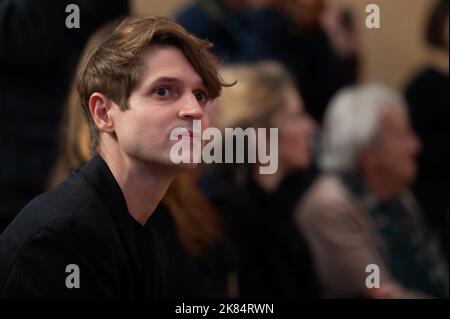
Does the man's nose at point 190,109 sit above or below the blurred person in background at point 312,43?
below

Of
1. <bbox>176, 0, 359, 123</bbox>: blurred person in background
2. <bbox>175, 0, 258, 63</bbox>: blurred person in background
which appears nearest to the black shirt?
<bbox>175, 0, 258, 63</bbox>: blurred person in background

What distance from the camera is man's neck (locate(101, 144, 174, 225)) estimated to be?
167 centimetres

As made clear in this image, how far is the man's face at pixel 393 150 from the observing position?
3516mm

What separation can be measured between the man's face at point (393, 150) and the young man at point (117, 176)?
6.22 ft

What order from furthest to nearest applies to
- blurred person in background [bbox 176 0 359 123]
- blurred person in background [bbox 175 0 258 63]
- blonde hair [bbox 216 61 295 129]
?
blurred person in background [bbox 176 0 359 123] → blurred person in background [bbox 175 0 258 63] → blonde hair [bbox 216 61 295 129]

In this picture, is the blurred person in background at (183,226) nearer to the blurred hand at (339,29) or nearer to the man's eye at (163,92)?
the man's eye at (163,92)

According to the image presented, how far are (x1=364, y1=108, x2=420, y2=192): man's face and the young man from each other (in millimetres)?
1897

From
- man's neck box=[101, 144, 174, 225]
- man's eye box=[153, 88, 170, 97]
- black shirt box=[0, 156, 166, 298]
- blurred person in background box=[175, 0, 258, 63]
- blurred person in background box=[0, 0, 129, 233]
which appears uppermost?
blurred person in background box=[175, 0, 258, 63]

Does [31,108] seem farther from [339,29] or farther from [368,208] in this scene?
[339,29]

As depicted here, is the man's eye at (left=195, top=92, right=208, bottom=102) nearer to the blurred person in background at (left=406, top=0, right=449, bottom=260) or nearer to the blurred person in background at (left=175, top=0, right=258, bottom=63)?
the blurred person in background at (left=175, top=0, right=258, bottom=63)

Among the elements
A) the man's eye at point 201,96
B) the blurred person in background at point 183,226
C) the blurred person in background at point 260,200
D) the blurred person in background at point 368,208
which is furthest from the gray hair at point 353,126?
the man's eye at point 201,96

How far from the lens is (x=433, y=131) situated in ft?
11.9
